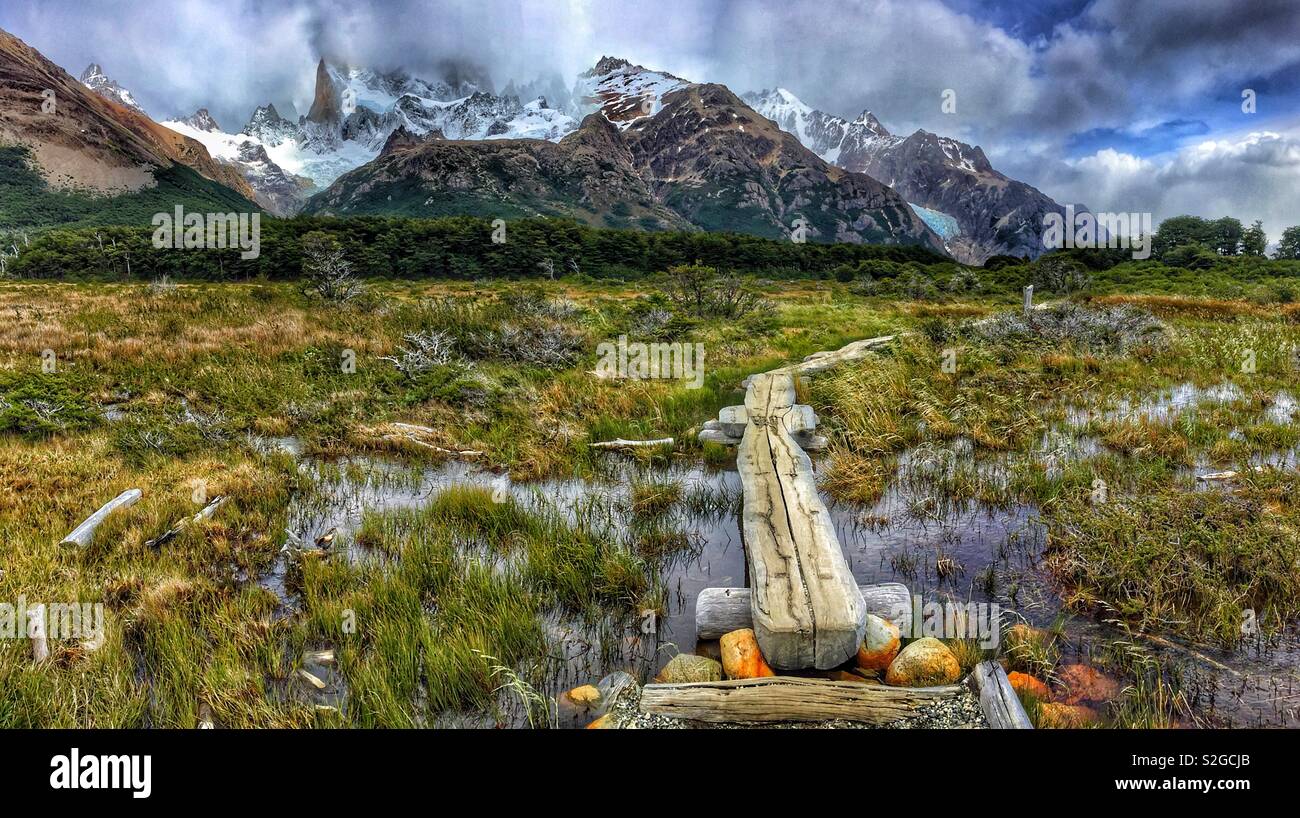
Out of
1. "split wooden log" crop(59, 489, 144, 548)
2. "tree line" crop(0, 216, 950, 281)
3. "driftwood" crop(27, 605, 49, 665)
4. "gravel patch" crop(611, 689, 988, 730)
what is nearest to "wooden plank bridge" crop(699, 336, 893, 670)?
"gravel patch" crop(611, 689, 988, 730)

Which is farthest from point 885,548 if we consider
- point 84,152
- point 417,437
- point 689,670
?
point 84,152

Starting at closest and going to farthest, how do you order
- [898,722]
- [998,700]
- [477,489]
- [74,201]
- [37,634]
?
[998,700], [898,722], [37,634], [477,489], [74,201]

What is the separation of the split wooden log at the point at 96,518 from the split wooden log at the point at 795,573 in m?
5.87

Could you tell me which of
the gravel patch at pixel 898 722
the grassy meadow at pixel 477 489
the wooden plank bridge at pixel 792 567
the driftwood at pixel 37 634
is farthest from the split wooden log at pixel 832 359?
the driftwood at pixel 37 634

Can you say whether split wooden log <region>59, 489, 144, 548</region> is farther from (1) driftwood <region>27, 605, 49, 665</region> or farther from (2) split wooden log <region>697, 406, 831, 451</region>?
(2) split wooden log <region>697, 406, 831, 451</region>

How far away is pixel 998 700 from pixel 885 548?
2.61 metres

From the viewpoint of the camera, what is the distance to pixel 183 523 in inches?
214

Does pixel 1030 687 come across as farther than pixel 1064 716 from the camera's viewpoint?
Yes

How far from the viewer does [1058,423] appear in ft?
27.9

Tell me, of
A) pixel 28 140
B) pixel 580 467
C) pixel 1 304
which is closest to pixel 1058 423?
pixel 580 467

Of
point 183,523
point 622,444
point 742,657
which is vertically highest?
point 622,444

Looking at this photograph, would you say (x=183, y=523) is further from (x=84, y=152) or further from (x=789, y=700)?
(x=84, y=152)
